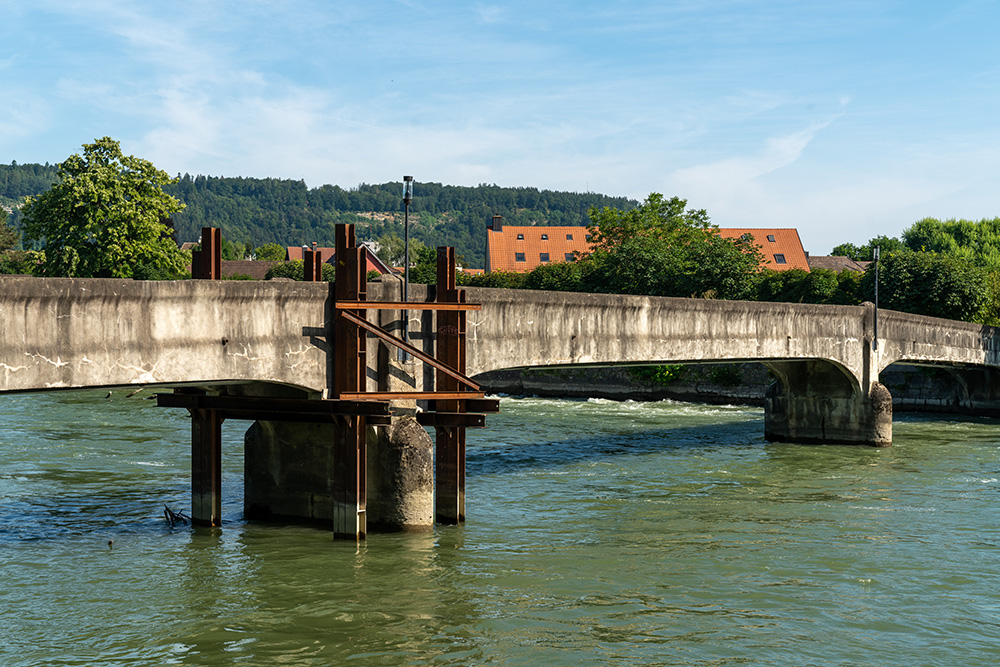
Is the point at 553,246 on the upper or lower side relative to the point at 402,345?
upper

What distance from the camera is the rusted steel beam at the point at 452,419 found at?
699 inches

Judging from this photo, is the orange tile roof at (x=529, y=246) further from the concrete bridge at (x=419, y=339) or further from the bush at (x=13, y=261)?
the concrete bridge at (x=419, y=339)

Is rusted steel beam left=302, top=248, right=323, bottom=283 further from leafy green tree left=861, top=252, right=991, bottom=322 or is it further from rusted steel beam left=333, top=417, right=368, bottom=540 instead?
leafy green tree left=861, top=252, right=991, bottom=322

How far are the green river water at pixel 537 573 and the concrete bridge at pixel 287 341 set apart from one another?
1.60 meters

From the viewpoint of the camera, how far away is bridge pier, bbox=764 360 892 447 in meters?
34.2

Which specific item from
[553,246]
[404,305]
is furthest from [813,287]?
[553,246]

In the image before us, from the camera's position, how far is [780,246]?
94688 millimetres

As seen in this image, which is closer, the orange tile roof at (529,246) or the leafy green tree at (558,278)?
the leafy green tree at (558,278)

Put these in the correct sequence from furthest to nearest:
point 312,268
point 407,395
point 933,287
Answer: point 933,287 < point 312,268 < point 407,395

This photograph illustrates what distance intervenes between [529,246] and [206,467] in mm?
82632

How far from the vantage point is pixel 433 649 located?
498 inches

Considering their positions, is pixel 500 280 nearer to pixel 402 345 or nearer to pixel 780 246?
pixel 780 246

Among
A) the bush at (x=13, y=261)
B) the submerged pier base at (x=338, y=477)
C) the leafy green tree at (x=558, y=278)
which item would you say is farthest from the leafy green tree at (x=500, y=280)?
the submerged pier base at (x=338, y=477)

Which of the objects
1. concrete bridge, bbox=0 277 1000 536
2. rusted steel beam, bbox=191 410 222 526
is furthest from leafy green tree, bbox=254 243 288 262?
rusted steel beam, bbox=191 410 222 526
